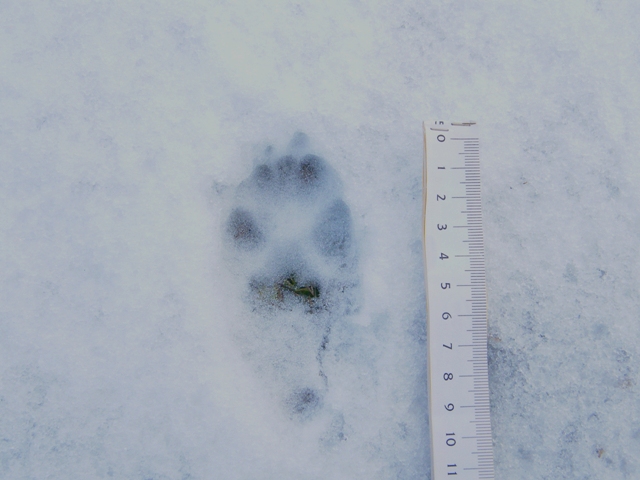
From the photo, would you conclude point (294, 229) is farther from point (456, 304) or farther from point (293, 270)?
point (456, 304)

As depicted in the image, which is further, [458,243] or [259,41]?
[259,41]

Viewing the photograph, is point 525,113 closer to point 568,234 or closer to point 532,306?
point 568,234

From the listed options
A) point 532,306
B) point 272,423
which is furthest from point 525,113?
point 272,423

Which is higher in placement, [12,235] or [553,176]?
[553,176]

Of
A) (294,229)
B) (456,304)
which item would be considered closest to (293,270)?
(294,229)

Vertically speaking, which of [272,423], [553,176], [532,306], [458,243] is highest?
[553,176]

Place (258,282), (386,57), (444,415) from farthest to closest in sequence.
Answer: (386,57), (258,282), (444,415)
